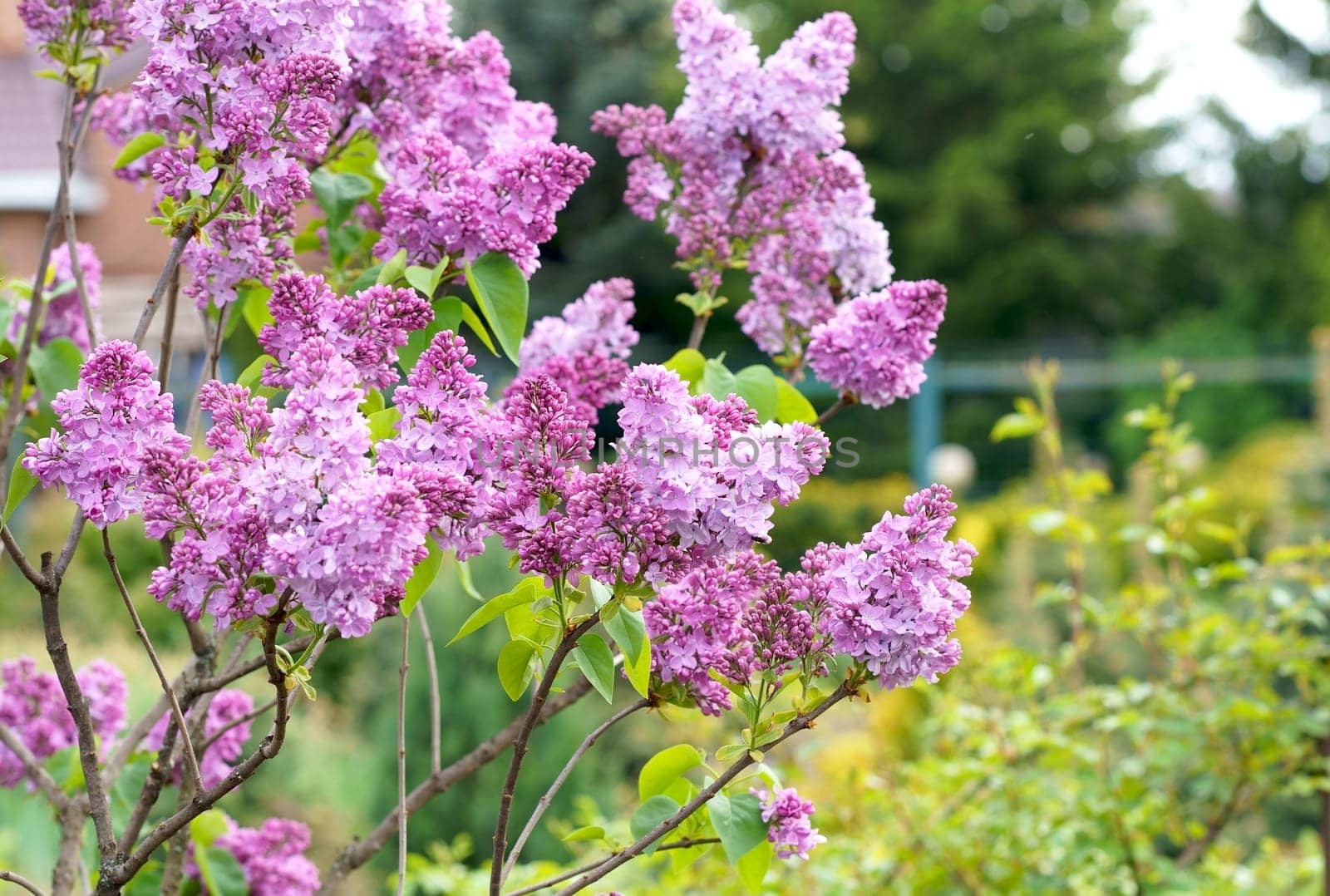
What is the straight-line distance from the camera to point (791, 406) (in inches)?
71.4

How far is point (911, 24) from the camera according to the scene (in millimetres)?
23656

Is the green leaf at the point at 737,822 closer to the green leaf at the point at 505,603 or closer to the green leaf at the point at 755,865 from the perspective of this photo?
the green leaf at the point at 755,865

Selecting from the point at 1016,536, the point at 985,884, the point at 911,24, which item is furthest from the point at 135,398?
the point at 911,24

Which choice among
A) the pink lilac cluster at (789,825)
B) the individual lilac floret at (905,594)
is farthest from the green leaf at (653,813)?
the individual lilac floret at (905,594)

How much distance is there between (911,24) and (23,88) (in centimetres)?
1543

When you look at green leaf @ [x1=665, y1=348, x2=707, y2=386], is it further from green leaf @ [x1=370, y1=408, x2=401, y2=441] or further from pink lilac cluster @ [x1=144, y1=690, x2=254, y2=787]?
pink lilac cluster @ [x1=144, y1=690, x2=254, y2=787]

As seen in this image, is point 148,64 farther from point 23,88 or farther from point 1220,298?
point 1220,298

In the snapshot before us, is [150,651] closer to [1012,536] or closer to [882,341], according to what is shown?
[882,341]

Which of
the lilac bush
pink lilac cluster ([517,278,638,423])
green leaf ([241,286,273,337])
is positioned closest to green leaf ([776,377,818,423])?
the lilac bush

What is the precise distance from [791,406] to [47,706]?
133 cm

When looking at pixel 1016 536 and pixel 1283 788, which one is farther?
pixel 1016 536

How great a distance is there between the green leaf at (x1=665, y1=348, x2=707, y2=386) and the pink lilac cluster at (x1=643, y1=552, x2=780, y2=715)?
41 centimetres

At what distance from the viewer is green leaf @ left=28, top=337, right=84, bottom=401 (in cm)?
195

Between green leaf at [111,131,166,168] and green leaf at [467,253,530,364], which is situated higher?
green leaf at [111,131,166,168]
